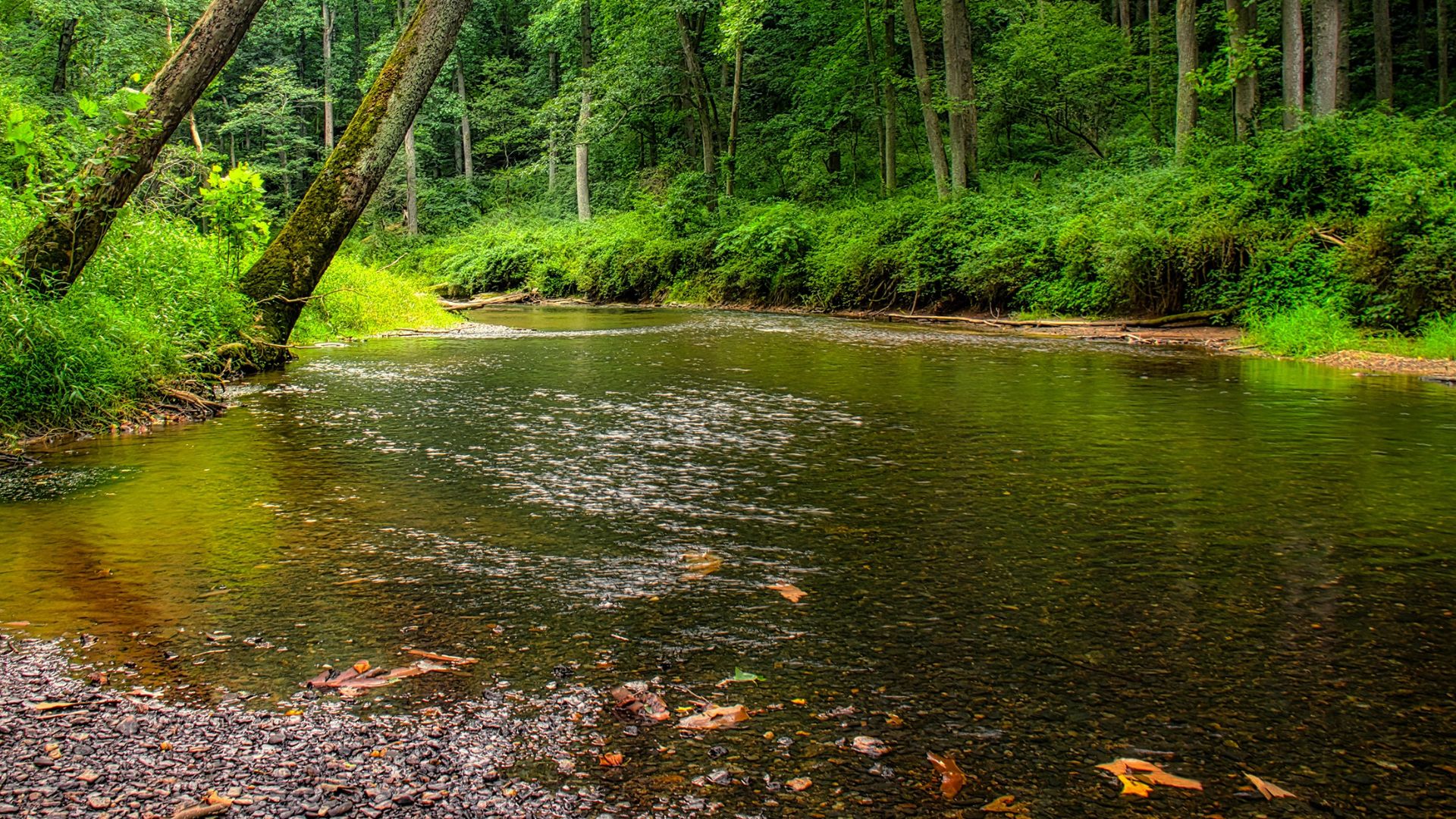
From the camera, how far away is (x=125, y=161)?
734cm

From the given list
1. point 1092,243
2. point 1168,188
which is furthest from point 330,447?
point 1168,188

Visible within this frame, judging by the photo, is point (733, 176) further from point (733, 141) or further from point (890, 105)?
point (890, 105)

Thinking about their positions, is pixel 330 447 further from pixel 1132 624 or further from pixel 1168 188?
pixel 1168 188

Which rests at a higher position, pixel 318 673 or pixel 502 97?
pixel 502 97

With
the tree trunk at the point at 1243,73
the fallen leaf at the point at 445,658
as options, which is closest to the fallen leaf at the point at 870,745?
the fallen leaf at the point at 445,658

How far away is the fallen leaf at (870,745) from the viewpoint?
2.26 metres

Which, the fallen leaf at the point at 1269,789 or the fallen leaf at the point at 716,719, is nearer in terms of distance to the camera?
the fallen leaf at the point at 1269,789

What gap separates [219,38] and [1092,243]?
46.3ft

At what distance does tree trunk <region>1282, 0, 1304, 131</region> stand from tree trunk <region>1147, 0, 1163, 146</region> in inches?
245

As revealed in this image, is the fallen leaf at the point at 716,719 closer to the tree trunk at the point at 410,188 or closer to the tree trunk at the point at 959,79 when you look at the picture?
the tree trunk at the point at 959,79

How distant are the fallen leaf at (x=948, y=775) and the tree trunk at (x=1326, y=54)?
736 inches

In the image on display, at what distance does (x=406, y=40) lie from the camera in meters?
10.5

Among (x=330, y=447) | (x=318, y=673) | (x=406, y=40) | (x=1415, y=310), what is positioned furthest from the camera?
(x=1415, y=310)

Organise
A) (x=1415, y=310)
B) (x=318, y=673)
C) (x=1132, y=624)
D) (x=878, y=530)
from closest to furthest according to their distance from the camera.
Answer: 1. (x=318, y=673)
2. (x=1132, y=624)
3. (x=878, y=530)
4. (x=1415, y=310)
